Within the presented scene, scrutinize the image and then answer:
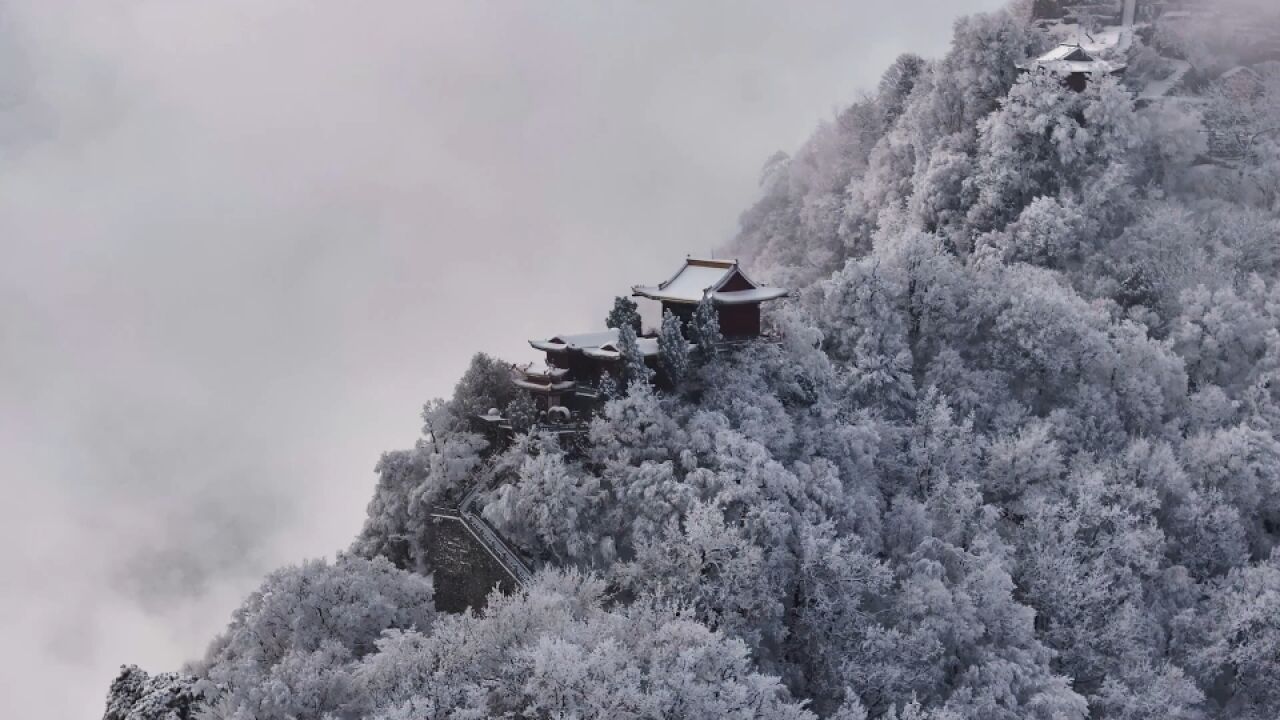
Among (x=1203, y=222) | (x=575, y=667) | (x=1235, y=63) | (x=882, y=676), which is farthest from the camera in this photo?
(x=1235, y=63)

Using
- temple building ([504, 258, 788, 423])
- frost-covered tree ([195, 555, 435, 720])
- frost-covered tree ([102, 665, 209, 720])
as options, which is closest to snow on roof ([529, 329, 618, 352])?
temple building ([504, 258, 788, 423])

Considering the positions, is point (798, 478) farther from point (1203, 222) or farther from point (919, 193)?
point (1203, 222)

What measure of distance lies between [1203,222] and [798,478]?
3028 cm

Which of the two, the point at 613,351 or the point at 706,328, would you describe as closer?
the point at 613,351

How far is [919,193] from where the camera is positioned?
59.4m

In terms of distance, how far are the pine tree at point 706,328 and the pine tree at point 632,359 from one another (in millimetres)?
2369

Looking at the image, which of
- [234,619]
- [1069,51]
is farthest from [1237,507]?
[234,619]

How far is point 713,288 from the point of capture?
43.0 meters

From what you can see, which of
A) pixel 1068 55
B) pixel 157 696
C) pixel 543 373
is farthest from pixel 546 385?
pixel 1068 55

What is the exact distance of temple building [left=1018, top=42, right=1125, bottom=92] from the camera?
58406 millimetres

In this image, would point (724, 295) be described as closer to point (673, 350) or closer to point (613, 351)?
point (673, 350)

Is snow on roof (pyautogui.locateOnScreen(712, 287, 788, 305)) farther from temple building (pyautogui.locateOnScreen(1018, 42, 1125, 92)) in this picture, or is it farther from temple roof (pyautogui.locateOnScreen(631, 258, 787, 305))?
temple building (pyautogui.locateOnScreen(1018, 42, 1125, 92))

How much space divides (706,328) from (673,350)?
61.8 inches

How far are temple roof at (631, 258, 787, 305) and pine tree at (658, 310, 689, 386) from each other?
1.88 meters
